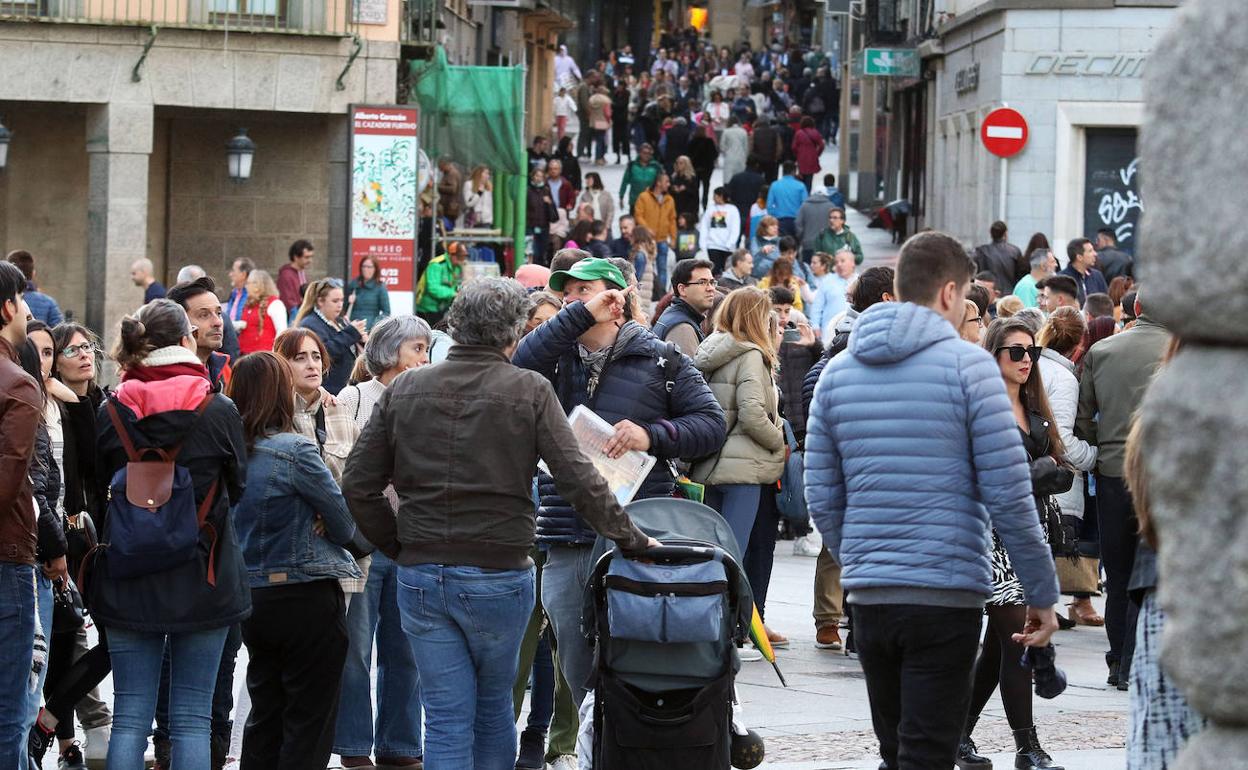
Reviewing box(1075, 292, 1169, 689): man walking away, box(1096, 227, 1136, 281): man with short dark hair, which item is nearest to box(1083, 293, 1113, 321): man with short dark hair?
box(1075, 292, 1169, 689): man walking away

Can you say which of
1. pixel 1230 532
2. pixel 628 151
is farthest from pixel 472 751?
pixel 628 151

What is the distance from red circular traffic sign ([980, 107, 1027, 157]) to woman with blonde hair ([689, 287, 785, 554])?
18305 millimetres

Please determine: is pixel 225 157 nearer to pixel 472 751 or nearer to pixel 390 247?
pixel 390 247

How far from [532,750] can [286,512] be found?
5.61ft

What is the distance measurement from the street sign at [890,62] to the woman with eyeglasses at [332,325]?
2254 cm

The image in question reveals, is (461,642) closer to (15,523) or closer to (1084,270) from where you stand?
Answer: (15,523)

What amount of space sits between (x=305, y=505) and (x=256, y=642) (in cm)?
51

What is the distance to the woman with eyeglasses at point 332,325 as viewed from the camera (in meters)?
14.4

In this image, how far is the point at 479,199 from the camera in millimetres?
25828

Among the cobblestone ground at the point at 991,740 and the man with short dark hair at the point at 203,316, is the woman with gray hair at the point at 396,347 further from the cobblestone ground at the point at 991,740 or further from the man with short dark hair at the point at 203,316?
the cobblestone ground at the point at 991,740

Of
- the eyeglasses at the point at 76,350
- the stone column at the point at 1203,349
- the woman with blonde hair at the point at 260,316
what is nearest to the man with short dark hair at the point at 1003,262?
the woman with blonde hair at the point at 260,316

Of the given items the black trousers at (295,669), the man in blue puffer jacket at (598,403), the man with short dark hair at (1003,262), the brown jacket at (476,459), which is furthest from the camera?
the man with short dark hair at (1003,262)

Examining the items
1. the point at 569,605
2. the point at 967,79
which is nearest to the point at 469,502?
the point at 569,605

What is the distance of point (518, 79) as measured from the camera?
25.1 metres
